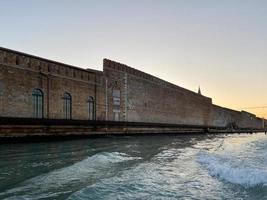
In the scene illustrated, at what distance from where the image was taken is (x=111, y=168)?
912 centimetres

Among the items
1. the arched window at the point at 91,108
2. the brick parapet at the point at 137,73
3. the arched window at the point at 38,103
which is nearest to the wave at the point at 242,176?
the arched window at the point at 38,103

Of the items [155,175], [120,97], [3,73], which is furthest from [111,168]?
[120,97]

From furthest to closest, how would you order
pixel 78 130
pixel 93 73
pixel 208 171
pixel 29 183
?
pixel 93 73 < pixel 78 130 < pixel 208 171 < pixel 29 183

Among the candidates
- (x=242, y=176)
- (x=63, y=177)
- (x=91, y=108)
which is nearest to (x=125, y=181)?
(x=63, y=177)

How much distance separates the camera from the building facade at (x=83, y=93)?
22.4m

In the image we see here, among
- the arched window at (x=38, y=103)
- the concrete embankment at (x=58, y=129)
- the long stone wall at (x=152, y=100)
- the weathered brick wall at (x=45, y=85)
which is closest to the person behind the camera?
the concrete embankment at (x=58, y=129)

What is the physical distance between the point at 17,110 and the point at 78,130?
492 centimetres

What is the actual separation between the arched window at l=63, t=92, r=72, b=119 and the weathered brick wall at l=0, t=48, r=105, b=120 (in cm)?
36

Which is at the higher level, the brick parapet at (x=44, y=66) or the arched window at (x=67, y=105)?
the brick parapet at (x=44, y=66)

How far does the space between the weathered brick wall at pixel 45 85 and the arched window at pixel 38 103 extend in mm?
287

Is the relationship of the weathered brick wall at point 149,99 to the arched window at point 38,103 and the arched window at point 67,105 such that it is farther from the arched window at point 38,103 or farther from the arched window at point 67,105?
the arched window at point 38,103

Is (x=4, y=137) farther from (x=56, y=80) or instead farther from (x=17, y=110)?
(x=56, y=80)

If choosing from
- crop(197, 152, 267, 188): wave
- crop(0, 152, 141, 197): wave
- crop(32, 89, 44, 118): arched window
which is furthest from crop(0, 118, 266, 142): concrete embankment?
crop(197, 152, 267, 188): wave

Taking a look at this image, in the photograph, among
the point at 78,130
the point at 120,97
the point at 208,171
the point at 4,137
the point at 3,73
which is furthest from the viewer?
the point at 120,97
